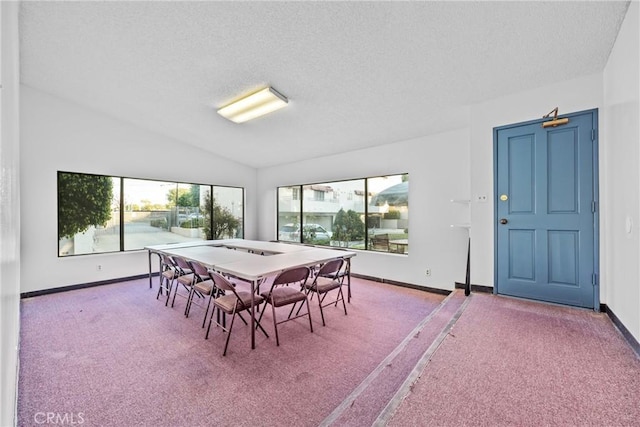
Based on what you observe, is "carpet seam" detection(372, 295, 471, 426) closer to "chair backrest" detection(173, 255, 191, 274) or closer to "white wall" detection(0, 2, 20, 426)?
"white wall" detection(0, 2, 20, 426)

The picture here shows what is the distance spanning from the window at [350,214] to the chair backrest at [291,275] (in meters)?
2.60

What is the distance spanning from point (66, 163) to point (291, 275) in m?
4.65

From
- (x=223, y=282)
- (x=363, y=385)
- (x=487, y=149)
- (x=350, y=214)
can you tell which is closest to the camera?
(x=363, y=385)

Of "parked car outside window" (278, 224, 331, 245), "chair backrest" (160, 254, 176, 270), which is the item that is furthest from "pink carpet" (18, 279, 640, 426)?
"parked car outside window" (278, 224, 331, 245)

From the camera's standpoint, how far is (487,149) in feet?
10.9

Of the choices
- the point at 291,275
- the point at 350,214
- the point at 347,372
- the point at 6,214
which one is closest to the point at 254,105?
the point at 291,275

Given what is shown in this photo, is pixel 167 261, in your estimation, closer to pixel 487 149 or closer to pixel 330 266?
pixel 330 266

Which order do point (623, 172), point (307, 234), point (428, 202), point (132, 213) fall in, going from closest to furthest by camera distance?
point (623, 172), point (428, 202), point (132, 213), point (307, 234)

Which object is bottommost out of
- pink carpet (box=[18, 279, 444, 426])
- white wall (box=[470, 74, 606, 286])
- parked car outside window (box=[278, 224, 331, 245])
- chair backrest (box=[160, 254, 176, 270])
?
pink carpet (box=[18, 279, 444, 426])

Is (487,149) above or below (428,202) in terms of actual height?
above

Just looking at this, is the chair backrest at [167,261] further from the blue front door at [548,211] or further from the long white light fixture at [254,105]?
the blue front door at [548,211]

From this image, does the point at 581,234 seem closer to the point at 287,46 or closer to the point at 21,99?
the point at 287,46

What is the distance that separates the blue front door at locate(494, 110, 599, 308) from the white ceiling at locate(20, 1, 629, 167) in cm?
62

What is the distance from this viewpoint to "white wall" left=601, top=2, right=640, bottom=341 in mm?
1935
